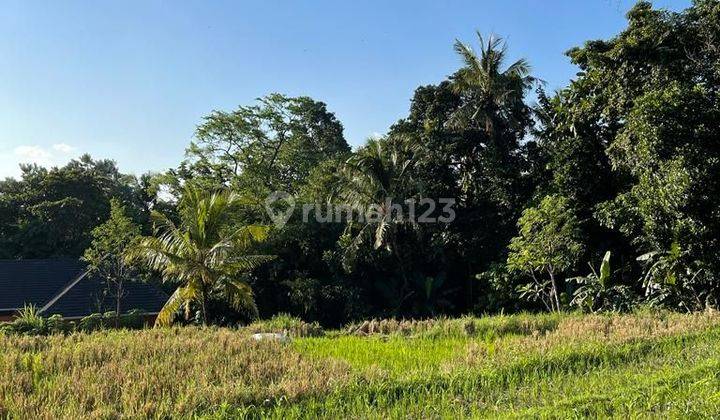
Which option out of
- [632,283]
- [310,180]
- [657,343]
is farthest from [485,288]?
[657,343]

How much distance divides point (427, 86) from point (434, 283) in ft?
25.8

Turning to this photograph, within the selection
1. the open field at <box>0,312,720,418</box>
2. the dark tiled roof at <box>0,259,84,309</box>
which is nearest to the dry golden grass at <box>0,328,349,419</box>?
the open field at <box>0,312,720,418</box>

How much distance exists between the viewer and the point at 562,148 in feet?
52.6

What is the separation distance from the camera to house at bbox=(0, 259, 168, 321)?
58.7 feet

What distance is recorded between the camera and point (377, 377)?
18.7 ft

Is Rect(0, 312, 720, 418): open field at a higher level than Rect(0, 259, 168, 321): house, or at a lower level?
lower

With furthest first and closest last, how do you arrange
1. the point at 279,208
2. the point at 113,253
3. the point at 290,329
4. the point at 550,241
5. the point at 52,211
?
1. the point at 52,211
2. the point at 279,208
3. the point at 113,253
4. the point at 550,241
5. the point at 290,329

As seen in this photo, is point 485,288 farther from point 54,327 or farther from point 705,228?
point 54,327

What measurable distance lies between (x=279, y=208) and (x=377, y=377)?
54.6 feet

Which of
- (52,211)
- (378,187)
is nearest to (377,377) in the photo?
(378,187)

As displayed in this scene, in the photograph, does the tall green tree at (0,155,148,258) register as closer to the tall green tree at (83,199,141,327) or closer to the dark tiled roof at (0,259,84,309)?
the dark tiled roof at (0,259,84,309)

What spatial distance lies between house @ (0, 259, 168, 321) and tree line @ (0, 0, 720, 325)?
1.14m

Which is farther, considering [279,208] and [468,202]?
[279,208]

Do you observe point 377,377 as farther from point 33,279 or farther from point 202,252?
point 33,279
